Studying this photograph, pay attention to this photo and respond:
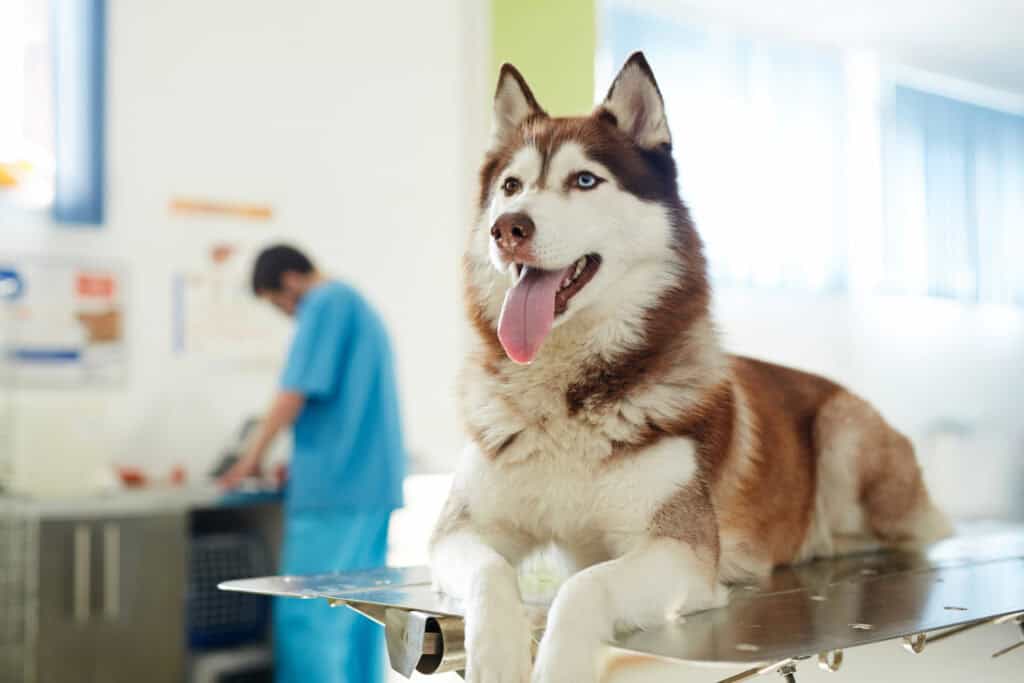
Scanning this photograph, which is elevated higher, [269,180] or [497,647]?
[269,180]

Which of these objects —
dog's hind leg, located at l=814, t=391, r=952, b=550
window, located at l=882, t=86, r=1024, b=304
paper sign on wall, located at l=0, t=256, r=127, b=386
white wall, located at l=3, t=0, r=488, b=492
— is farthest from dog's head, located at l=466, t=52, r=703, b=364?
window, located at l=882, t=86, r=1024, b=304

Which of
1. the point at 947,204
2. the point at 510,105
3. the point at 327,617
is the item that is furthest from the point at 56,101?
the point at 947,204

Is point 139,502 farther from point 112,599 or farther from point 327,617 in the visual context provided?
point 327,617

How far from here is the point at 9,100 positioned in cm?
313

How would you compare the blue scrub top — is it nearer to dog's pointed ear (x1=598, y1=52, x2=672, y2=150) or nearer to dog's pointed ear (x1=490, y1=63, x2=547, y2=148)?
dog's pointed ear (x1=490, y1=63, x2=547, y2=148)

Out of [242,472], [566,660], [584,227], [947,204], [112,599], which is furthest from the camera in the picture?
[947,204]

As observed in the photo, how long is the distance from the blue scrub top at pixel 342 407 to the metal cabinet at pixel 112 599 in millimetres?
373

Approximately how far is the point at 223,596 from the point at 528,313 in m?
2.19

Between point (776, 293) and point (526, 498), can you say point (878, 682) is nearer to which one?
point (526, 498)

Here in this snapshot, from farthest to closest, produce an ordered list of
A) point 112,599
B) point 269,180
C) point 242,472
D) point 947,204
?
point 947,204 → point 269,180 → point 242,472 → point 112,599

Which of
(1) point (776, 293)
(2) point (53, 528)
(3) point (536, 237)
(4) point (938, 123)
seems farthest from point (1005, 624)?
(4) point (938, 123)

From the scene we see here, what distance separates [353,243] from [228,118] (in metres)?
0.63

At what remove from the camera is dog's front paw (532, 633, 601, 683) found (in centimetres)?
76

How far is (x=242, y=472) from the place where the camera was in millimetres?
3002
